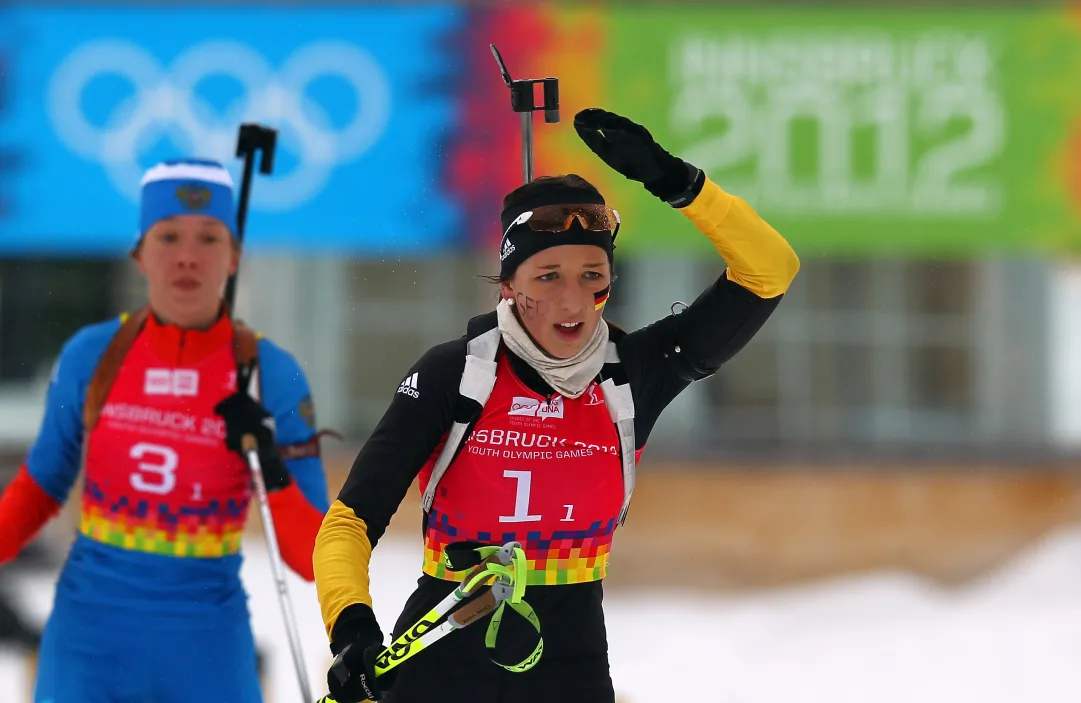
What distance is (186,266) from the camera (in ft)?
13.4

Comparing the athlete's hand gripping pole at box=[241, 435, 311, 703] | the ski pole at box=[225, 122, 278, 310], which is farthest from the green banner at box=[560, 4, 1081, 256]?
the athlete's hand gripping pole at box=[241, 435, 311, 703]

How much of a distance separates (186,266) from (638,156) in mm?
1657

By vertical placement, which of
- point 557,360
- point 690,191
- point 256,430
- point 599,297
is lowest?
point 256,430

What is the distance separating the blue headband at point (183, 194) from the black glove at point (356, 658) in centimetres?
180

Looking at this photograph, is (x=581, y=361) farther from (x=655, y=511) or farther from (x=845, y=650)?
(x=655, y=511)

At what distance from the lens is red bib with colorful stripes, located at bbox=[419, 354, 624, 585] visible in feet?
9.62

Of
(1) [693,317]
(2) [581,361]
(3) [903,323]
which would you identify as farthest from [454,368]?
(3) [903,323]

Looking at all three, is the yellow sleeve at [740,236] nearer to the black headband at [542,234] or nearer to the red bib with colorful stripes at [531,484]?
the black headband at [542,234]

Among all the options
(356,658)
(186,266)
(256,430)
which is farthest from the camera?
(186,266)

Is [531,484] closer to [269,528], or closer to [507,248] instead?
[507,248]

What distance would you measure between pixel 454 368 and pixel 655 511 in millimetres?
6555

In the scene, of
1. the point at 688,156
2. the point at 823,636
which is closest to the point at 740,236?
the point at 823,636

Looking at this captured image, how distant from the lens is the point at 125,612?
381 centimetres

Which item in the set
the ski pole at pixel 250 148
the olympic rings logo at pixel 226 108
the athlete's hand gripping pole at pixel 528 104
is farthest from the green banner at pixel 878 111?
the athlete's hand gripping pole at pixel 528 104
